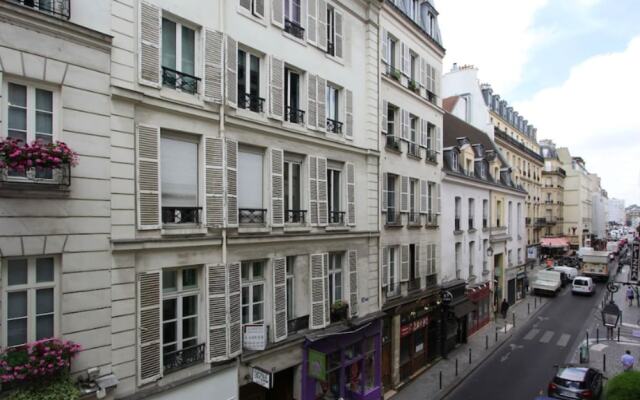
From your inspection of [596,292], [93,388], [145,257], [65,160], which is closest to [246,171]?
[145,257]

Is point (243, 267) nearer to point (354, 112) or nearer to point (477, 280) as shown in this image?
point (354, 112)

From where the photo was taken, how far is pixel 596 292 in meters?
38.1

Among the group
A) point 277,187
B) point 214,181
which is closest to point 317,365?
point 277,187

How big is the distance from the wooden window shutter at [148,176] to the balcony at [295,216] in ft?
12.8

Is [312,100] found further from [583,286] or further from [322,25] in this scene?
[583,286]

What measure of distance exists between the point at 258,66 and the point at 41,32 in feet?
16.5

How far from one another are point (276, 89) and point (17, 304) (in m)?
7.15

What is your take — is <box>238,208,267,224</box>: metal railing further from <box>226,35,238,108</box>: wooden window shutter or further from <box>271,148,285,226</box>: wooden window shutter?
<box>226,35,238,108</box>: wooden window shutter

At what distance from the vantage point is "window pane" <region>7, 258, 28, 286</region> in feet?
21.1

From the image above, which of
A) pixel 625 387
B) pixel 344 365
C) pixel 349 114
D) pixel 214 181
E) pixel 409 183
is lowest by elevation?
pixel 344 365

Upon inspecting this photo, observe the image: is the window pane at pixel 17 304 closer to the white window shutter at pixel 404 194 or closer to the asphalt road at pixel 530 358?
the white window shutter at pixel 404 194

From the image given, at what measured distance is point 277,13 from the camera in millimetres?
10922

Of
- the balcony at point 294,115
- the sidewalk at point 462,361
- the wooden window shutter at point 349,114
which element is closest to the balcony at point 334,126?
the wooden window shutter at point 349,114

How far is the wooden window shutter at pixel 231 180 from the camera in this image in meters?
9.45
